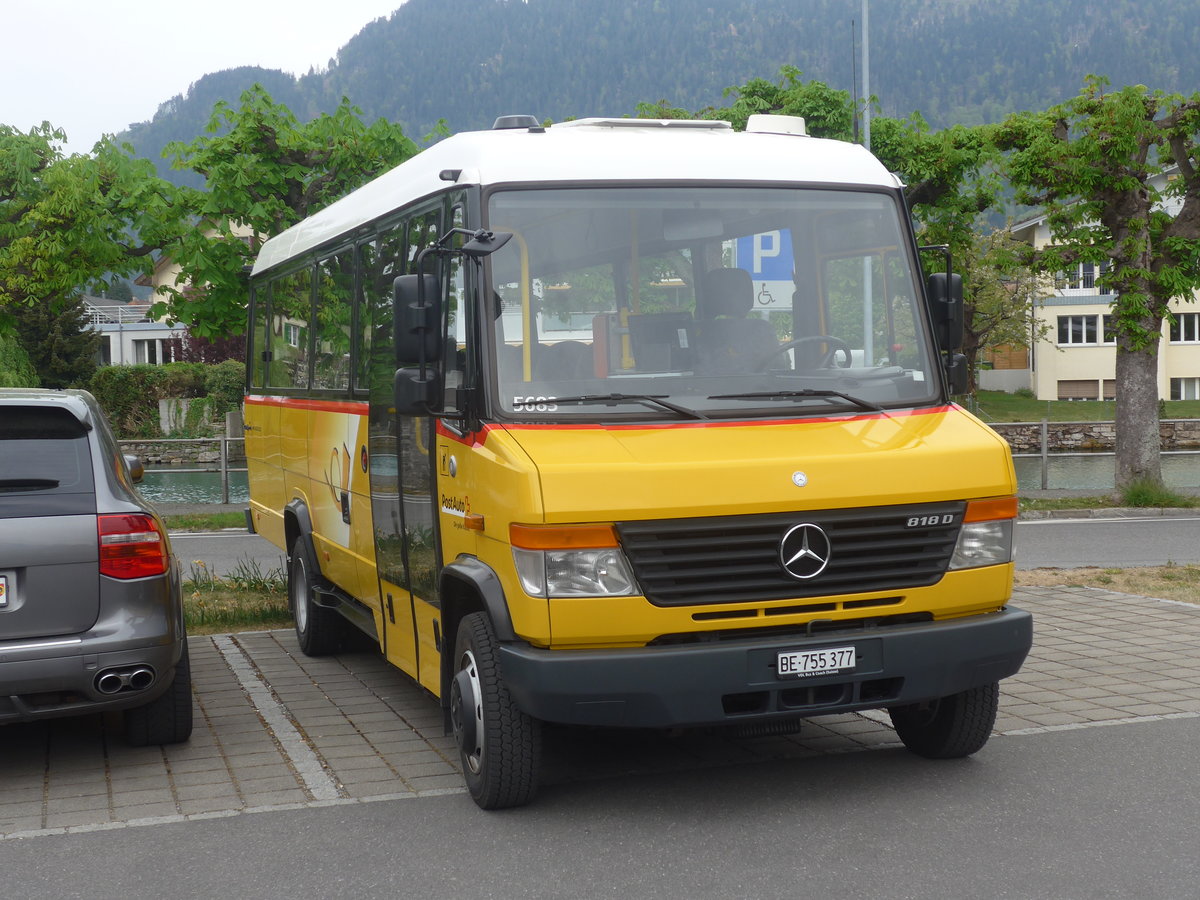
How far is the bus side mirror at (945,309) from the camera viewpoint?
643 cm

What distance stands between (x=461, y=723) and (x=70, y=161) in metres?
21.1

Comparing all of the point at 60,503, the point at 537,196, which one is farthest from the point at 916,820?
the point at 60,503

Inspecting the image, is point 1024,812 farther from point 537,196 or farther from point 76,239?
point 76,239

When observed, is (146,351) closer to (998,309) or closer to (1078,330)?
(998,309)

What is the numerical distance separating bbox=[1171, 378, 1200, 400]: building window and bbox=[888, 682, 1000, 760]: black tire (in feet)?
210

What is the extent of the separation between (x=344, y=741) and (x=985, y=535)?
10.6 feet

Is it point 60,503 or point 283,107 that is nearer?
point 60,503

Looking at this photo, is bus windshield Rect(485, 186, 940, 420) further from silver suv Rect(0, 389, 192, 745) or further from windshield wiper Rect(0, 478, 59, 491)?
windshield wiper Rect(0, 478, 59, 491)

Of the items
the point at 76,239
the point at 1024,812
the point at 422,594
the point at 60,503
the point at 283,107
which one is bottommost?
the point at 1024,812

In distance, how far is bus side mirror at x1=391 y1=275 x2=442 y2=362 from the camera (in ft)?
19.0

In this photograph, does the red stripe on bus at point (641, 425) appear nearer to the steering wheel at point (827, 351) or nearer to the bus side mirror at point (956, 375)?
the steering wheel at point (827, 351)

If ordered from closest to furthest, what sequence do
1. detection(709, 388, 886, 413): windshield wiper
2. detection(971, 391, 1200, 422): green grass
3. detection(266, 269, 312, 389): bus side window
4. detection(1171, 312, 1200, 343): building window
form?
detection(709, 388, 886, 413): windshield wiper < detection(266, 269, 312, 389): bus side window < detection(971, 391, 1200, 422): green grass < detection(1171, 312, 1200, 343): building window

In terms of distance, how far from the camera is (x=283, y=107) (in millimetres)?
24234

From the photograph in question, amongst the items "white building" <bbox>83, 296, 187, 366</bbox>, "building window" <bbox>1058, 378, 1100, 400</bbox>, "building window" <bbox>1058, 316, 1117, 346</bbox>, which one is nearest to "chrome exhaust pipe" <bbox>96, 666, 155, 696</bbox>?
"building window" <bbox>1058, 378, 1100, 400</bbox>
